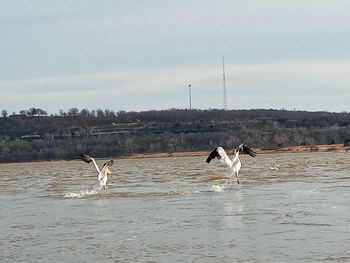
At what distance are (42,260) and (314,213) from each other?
624 cm

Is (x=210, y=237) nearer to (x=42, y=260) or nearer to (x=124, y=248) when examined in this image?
A: (x=124, y=248)

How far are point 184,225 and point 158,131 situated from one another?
284ft

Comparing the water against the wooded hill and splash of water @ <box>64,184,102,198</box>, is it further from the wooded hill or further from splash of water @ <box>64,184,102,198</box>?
the wooded hill

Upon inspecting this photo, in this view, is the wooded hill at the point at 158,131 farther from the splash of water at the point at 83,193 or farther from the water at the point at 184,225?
the water at the point at 184,225

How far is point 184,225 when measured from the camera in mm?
14820

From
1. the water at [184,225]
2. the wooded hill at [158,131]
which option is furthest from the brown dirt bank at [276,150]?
the water at [184,225]

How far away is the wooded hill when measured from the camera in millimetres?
88938

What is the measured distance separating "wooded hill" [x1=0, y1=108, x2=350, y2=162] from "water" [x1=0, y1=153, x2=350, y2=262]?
181 feet

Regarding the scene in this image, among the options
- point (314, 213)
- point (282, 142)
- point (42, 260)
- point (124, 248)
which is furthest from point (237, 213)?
point (282, 142)

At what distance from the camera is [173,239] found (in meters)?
13.2

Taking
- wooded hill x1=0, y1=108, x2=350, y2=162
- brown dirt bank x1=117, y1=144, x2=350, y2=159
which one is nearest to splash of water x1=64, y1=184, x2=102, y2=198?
brown dirt bank x1=117, y1=144, x2=350, y2=159

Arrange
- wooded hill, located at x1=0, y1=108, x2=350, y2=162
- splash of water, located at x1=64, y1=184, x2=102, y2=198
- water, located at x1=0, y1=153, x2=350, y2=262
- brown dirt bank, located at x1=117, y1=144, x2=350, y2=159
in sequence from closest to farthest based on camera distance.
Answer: water, located at x1=0, y1=153, x2=350, y2=262, splash of water, located at x1=64, y1=184, x2=102, y2=198, brown dirt bank, located at x1=117, y1=144, x2=350, y2=159, wooded hill, located at x1=0, y1=108, x2=350, y2=162

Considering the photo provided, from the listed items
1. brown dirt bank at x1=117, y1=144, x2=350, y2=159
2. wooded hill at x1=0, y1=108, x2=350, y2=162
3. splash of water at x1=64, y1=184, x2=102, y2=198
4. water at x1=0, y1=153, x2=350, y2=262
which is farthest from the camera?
wooded hill at x1=0, y1=108, x2=350, y2=162

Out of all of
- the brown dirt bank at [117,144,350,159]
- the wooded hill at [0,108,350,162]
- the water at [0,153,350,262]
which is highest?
the wooded hill at [0,108,350,162]
